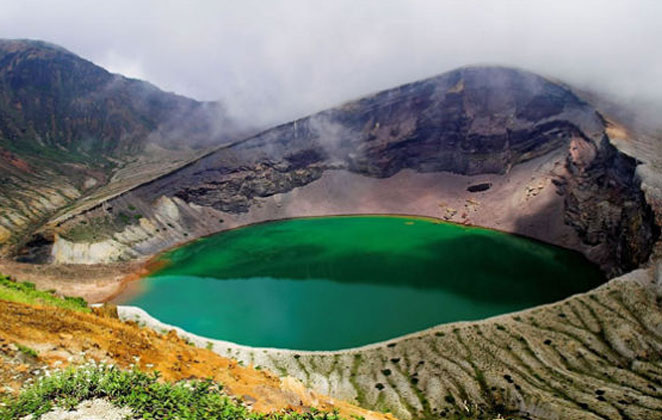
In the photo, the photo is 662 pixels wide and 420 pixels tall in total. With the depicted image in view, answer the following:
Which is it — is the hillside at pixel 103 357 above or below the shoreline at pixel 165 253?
above

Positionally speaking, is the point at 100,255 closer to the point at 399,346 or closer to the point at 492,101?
the point at 399,346

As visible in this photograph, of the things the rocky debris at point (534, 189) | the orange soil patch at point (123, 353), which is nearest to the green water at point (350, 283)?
the rocky debris at point (534, 189)

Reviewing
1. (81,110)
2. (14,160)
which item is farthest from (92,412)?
(81,110)

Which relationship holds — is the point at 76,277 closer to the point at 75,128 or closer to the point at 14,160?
the point at 14,160

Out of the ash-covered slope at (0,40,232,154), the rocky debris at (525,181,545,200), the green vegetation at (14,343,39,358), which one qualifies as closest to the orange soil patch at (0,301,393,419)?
the green vegetation at (14,343,39,358)

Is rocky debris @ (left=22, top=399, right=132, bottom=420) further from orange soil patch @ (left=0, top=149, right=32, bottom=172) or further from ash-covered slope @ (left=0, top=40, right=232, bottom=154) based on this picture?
ash-covered slope @ (left=0, top=40, right=232, bottom=154)

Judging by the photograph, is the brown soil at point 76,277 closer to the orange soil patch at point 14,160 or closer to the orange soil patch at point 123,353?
the orange soil patch at point 123,353
